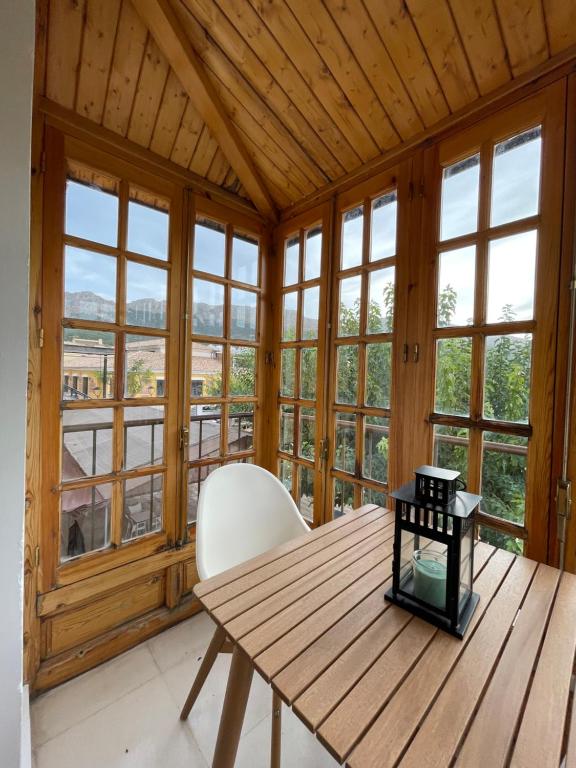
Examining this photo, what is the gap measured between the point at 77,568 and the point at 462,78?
262 cm

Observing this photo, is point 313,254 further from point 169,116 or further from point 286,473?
point 286,473

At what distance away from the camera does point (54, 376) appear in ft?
4.56

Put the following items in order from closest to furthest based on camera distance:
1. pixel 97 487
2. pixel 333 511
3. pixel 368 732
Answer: pixel 368 732 → pixel 97 487 → pixel 333 511

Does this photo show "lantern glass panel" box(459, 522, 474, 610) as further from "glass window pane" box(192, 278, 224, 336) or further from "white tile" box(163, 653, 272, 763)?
"glass window pane" box(192, 278, 224, 336)

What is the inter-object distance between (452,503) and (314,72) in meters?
1.71

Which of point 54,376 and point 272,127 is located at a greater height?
point 272,127

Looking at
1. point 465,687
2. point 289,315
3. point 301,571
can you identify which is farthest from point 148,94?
point 465,687

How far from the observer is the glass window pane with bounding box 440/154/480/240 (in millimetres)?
1319

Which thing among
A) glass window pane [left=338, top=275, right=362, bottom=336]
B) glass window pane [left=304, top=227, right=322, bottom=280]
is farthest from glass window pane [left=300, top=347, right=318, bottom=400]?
glass window pane [left=304, top=227, right=322, bottom=280]

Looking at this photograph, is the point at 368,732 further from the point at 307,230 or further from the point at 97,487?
the point at 307,230

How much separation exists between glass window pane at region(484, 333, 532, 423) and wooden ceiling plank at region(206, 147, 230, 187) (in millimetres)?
1676

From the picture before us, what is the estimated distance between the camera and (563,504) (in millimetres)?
Answer: 1079

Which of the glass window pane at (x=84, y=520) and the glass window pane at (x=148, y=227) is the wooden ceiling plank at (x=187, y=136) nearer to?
the glass window pane at (x=148, y=227)

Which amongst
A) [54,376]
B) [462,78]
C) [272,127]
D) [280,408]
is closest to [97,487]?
[54,376]
